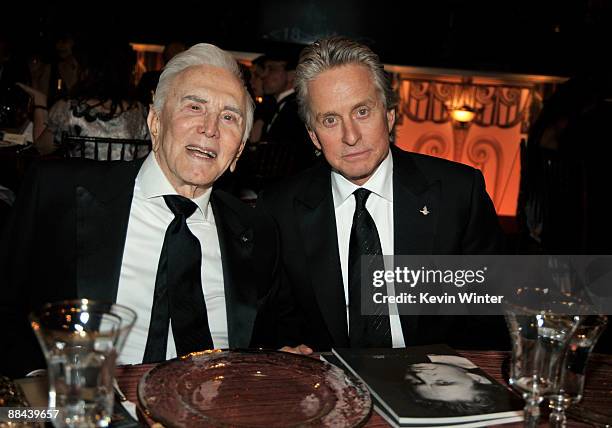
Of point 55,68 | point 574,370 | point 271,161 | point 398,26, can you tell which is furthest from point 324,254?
point 398,26

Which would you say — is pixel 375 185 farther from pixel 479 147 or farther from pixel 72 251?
pixel 479 147

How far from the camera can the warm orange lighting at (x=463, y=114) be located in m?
7.74

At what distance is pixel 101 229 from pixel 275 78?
4.34 metres

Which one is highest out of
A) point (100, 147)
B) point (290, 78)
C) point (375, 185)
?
point (290, 78)

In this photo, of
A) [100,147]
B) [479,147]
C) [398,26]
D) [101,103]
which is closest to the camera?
[101,103]

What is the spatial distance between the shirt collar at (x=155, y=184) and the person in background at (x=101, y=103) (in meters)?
1.91

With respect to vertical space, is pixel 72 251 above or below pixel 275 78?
below

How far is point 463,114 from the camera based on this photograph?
305 inches

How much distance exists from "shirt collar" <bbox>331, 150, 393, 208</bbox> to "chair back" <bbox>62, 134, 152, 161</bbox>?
1.46 metres

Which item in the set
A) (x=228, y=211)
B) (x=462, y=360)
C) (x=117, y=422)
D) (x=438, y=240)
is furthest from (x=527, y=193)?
(x=117, y=422)

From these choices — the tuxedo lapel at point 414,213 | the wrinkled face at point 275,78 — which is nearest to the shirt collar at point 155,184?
the tuxedo lapel at point 414,213

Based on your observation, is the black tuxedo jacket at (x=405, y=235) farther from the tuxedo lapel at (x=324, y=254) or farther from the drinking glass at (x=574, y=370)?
the drinking glass at (x=574, y=370)

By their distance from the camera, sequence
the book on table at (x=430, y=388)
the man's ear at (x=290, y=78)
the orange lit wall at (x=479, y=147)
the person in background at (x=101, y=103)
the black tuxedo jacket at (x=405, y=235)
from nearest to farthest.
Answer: the book on table at (x=430, y=388), the black tuxedo jacket at (x=405, y=235), the person in background at (x=101, y=103), the man's ear at (x=290, y=78), the orange lit wall at (x=479, y=147)

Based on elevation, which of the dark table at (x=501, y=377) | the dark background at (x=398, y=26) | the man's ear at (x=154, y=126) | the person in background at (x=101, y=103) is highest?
the dark background at (x=398, y=26)
